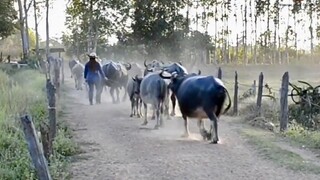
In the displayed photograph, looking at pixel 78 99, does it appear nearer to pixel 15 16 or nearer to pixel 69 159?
pixel 69 159

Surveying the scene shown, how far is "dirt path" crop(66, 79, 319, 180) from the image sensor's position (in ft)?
32.6

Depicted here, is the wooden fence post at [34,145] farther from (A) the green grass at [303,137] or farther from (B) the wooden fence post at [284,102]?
(B) the wooden fence post at [284,102]

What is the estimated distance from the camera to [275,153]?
38.5 ft

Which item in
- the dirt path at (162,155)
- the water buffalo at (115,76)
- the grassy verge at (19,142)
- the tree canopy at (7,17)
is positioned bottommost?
the dirt path at (162,155)

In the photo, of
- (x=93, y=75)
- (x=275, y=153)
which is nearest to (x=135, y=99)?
(x=93, y=75)

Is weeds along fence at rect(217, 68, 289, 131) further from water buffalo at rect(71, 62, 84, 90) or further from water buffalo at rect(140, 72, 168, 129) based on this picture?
water buffalo at rect(71, 62, 84, 90)

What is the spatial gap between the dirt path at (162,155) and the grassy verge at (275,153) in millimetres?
225

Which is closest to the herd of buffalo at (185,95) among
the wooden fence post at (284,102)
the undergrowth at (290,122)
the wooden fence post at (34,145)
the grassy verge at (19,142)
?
the wooden fence post at (284,102)

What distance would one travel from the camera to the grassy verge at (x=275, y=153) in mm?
10484

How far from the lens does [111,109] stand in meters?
21.1

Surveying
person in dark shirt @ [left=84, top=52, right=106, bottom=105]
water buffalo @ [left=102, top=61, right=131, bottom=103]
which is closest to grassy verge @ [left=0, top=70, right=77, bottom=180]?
person in dark shirt @ [left=84, top=52, right=106, bottom=105]

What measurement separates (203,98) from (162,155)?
2.15 m

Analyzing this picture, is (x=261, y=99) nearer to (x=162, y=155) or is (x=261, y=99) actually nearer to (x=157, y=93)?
(x=157, y=93)

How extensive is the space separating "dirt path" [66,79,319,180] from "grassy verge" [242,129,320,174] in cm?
22
